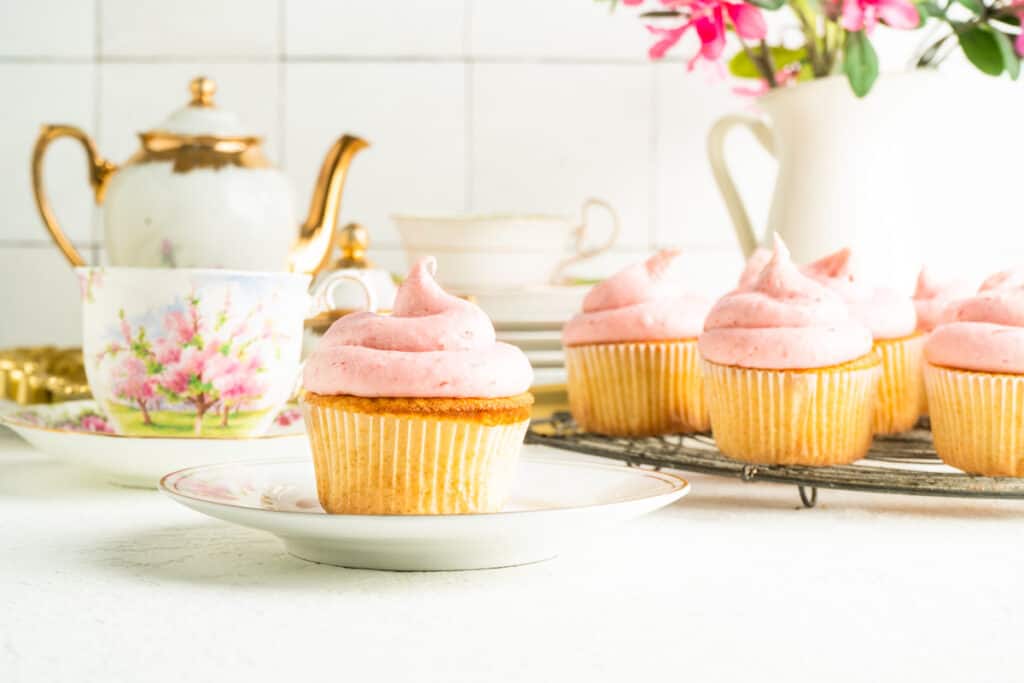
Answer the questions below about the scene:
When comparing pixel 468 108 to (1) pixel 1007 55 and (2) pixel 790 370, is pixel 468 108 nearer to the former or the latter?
(1) pixel 1007 55

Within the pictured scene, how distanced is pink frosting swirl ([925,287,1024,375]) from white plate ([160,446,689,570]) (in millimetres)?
305

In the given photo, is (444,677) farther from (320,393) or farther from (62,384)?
(62,384)

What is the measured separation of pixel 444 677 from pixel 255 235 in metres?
0.89

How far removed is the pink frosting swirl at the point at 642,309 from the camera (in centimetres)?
109

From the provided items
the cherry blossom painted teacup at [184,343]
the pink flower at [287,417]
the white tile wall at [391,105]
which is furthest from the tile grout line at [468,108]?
the cherry blossom painted teacup at [184,343]

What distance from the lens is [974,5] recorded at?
113cm

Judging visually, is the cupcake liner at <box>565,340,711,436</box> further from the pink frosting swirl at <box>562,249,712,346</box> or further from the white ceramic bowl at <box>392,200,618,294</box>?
the white ceramic bowl at <box>392,200,618,294</box>

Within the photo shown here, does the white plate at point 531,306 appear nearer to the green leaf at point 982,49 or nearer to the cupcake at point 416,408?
the green leaf at point 982,49

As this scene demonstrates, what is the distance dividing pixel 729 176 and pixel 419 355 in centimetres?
81

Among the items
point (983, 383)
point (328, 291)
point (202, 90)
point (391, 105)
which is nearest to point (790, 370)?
point (983, 383)

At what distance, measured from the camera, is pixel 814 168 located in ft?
3.93

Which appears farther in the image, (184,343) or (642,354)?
(642,354)

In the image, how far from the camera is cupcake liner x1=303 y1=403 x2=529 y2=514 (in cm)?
71

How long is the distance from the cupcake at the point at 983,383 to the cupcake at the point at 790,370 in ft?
0.19
